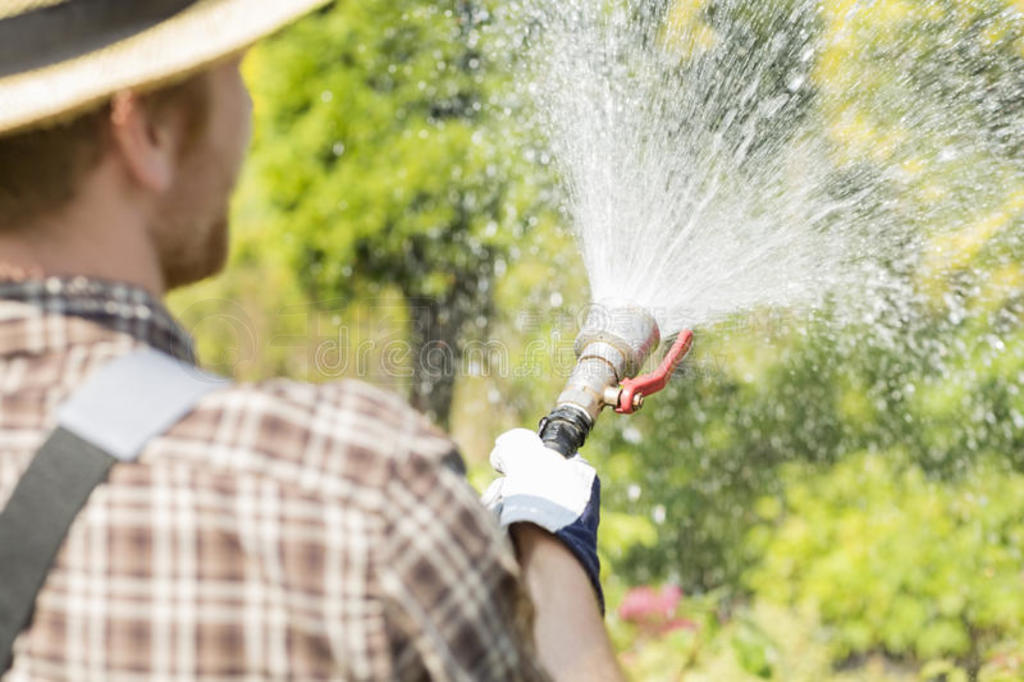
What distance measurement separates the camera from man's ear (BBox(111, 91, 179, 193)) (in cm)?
92

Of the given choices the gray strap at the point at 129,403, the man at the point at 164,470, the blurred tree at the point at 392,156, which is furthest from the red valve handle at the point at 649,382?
the blurred tree at the point at 392,156

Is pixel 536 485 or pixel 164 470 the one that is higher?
pixel 536 485

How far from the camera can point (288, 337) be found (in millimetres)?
5480

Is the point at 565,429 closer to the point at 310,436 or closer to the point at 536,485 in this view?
the point at 536,485

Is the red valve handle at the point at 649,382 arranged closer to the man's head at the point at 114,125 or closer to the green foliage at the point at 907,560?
the man's head at the point at 114,125

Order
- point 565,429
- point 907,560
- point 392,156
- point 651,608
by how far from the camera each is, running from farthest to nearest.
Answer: point 392,156
point 907,560
point 651,608
point 565,429

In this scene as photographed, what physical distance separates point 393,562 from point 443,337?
4.17m

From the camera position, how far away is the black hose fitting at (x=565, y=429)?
1595 millimetres

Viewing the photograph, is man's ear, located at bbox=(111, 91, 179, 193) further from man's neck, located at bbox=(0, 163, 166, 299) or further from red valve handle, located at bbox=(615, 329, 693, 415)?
red valve handle, located at bbox=(615, 329, 693, 415)

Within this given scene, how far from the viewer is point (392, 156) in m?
4.61

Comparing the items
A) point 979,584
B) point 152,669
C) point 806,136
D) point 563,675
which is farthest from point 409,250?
point 152,669

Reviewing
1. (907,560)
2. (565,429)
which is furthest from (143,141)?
(907,560)

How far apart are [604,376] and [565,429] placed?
0.12 meters

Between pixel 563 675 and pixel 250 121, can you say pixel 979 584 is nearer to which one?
pixel 563 675
